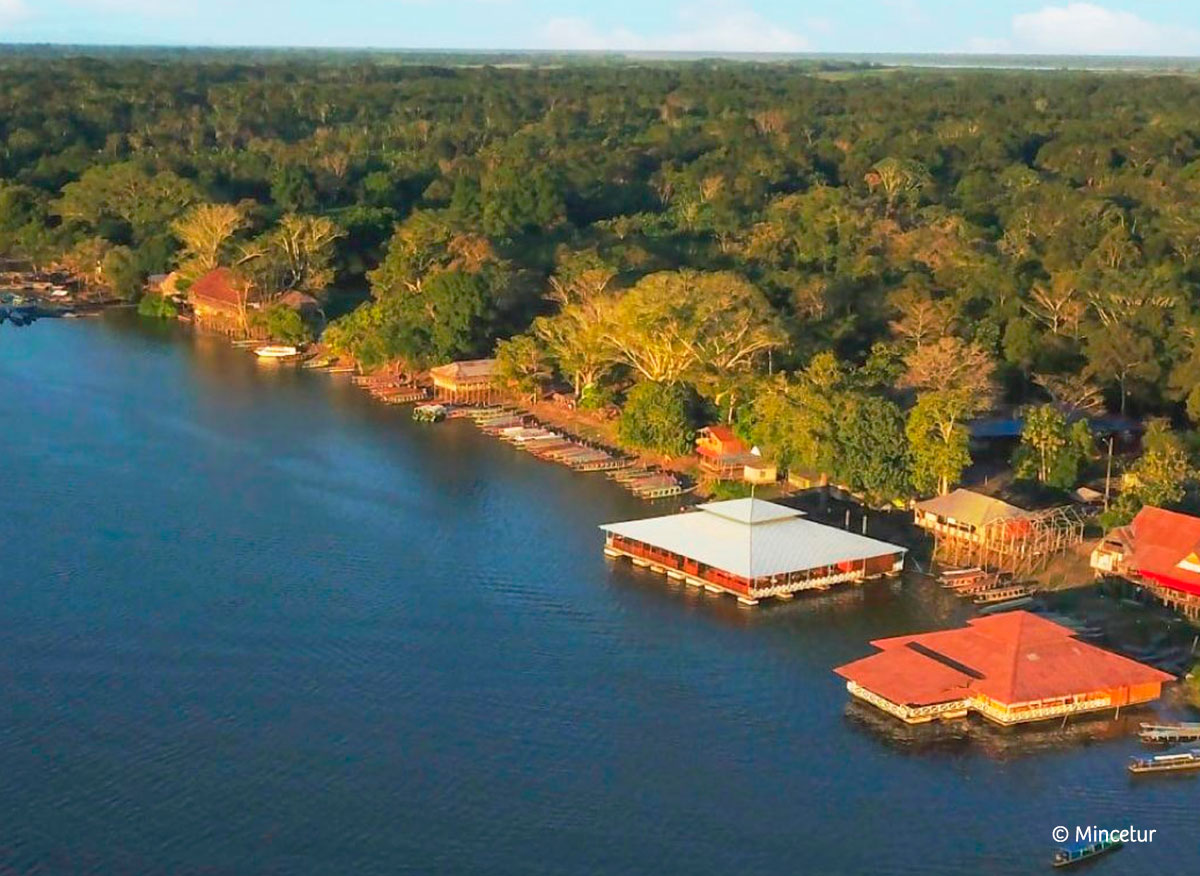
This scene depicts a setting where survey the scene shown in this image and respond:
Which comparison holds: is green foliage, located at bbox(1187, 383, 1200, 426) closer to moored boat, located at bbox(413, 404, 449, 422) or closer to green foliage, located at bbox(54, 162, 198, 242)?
moored boat, located at bbox(413, 404, 449, 422)

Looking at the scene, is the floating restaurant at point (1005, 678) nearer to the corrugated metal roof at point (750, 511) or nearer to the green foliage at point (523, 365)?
the corrugated metal roof at point (750, 511)

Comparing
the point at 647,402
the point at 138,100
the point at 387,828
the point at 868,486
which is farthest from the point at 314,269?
the point at 138,100

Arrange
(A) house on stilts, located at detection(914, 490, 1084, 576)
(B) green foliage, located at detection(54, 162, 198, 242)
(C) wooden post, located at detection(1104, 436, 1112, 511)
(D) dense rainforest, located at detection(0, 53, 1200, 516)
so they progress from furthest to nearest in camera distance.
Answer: (B) green foliage, located at detection(54, 162, 198, 242), (D) dense rainforest, located at detection(0, 53, 1200, 516), (C) wooden post, located at detection(1104, 436, 1112, 511), (A) house on stilts, located at detection(914, 490, 1084, 576)

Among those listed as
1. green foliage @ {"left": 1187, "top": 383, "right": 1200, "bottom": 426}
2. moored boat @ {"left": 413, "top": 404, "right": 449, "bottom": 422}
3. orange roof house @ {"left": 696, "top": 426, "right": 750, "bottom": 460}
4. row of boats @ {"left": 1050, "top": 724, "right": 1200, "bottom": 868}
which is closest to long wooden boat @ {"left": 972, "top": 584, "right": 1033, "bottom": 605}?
row of boats @ {"left": 1050, "top": 724, "right": 1200, "bottom": 868}

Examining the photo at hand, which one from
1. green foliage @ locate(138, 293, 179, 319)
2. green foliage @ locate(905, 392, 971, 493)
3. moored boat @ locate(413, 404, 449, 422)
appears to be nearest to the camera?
green foliage @ locate(905, 392, 971, 493)

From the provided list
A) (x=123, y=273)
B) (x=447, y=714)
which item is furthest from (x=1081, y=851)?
(x=123, y=273)

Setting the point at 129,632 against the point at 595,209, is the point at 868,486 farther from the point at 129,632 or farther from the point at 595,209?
the point at 595,209
